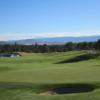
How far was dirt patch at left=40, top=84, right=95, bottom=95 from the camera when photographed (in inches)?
786

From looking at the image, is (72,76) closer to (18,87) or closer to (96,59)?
(18,87)

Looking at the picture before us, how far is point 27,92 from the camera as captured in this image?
19875 mm

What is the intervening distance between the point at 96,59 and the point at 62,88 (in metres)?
29.0

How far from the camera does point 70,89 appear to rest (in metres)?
20.6

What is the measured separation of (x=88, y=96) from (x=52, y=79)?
7.03 meters

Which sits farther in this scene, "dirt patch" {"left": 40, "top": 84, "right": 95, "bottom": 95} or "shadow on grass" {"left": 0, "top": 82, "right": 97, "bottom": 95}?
"shadow on grass" {"left": 0, "top": 82, "right": 97, "bottom": 95}

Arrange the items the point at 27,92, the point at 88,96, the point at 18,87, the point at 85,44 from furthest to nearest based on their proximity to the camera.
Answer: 1. the point at 85,44
2. the point at 18,87
3. the point at 27,92
4. the point at 88,96

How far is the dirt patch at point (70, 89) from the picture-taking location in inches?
786

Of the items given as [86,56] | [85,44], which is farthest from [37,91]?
[85,44]

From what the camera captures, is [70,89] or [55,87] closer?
A: [70,89]

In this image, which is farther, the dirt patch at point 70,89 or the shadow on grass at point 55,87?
the shadow on grass at point 55,87

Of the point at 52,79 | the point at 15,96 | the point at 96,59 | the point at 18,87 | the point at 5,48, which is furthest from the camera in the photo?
the point at 5,48

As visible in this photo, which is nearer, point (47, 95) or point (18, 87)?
point (47, 95)

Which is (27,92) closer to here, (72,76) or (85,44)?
(72,76)
